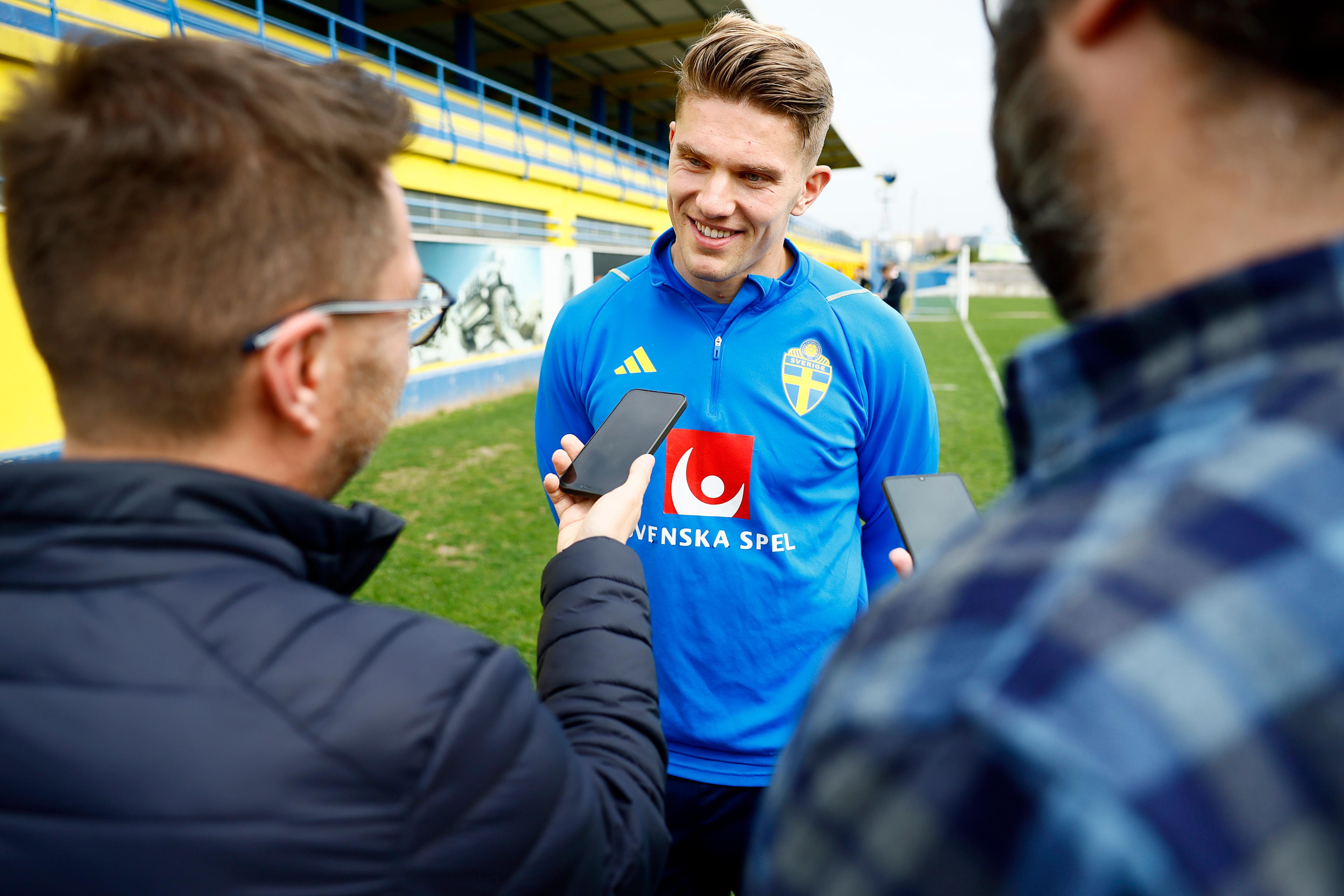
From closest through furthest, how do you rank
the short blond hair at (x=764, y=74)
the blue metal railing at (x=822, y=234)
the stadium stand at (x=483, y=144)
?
the short blond hair at (x=764, y=74) < the stadium stand at (x=483, y=144) < the blue metal railing at (x=822, y=234)

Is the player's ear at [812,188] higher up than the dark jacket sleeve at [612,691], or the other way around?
the player's ear at [812,188]

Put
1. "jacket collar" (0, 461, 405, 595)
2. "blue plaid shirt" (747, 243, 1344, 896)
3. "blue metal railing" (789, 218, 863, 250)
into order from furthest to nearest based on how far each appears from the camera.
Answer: "blue metal railing" (789, 218, 863, 250) → "jacket collar" (0, 461, 405, 595) → "blue plaid shirt" (747, 243, 1344, 896)

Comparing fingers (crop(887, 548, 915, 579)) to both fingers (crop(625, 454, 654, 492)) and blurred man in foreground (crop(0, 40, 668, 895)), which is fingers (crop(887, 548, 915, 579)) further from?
blurred man in foreground (crop(0, 40, 668, 895))

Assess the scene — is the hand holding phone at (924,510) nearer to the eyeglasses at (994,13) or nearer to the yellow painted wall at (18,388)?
the eyeglasses at (994,13)

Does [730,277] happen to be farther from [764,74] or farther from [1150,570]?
[1150,570]

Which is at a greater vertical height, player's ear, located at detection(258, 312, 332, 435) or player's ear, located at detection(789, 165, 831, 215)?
player's ear, located at detection(789, 165, 831, 215)

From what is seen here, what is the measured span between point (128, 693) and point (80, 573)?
148 millimetres

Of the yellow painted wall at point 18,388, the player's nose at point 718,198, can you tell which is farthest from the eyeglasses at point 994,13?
the yellow painted wall at point 18,388

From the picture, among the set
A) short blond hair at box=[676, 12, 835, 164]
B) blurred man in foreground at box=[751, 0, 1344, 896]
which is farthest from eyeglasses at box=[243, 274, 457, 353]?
short blond hair at box=[676, 12, 835, 164]

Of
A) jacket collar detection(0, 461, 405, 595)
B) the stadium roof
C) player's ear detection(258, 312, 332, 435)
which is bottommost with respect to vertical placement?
jacket collar detection(0, 461, 405, 595)

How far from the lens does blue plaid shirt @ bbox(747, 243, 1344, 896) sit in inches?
16.1

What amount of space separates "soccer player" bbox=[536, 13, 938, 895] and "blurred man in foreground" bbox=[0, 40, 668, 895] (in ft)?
2.94

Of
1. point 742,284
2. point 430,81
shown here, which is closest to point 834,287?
point 742,284

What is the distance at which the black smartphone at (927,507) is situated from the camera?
1600 millimetres
